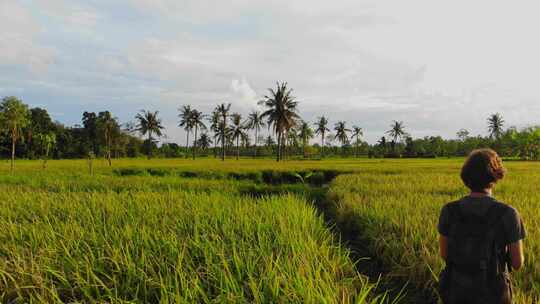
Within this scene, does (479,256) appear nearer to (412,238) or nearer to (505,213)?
(505,213)

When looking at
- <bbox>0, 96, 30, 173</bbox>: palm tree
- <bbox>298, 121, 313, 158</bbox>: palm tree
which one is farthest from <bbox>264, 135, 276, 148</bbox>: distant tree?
<bbox>0, 96, 30, 173</bbox>: palm tree

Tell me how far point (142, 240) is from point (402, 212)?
538 cm

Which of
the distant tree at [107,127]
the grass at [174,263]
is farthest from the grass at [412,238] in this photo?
the distant tree at [107,127]

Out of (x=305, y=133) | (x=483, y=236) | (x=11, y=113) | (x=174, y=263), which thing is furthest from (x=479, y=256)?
(x=305, y=133)

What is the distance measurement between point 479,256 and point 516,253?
24cm

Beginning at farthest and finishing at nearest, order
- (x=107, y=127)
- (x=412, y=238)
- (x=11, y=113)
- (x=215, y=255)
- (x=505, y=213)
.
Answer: (x=107, y=127) < (x=11, y=113) < (x=412, y=238) < (x=215, y=255) < (x=505, y=213)

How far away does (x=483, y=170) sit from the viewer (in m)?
2.38

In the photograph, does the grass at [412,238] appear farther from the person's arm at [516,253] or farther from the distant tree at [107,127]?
the distant tree at [107,127]

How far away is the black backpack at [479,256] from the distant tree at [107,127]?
4255 cm

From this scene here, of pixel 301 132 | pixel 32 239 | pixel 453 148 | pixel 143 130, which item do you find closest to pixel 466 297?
pixel 32 239

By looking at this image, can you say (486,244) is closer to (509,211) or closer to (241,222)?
(509,211)

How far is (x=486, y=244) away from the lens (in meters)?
2.41

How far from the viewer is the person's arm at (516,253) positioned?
230 centimetres

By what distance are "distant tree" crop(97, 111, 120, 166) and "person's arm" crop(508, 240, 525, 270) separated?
141 ft
